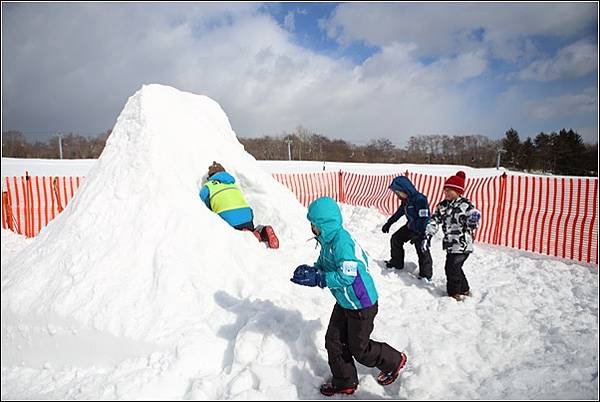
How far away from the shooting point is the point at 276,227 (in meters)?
6.45

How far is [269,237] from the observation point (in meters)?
5.77

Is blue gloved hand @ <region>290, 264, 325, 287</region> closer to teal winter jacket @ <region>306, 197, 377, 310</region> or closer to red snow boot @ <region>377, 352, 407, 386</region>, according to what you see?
teal winter jacket @ <region>306, 197, 377, 310</region>

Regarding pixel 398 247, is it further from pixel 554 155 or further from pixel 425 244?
pixel 554 155

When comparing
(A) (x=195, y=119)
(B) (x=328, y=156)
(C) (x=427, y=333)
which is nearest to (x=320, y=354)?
(C) (x=427, y=333)

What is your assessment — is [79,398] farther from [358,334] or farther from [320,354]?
[358,334]

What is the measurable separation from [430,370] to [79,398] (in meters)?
2.95

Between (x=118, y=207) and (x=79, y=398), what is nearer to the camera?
(x=79, y=398)

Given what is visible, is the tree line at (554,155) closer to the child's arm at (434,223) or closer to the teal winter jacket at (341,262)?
the child's arm at (434,223)

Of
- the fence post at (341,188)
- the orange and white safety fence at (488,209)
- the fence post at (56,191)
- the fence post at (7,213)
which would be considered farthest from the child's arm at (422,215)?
the fence post at (7,213)

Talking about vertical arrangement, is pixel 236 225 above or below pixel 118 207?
below

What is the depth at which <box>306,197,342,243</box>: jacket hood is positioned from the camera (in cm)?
315

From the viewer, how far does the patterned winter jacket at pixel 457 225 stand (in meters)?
4.95

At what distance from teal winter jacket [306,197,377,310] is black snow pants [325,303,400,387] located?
117mm

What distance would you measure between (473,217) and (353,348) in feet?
8.70
